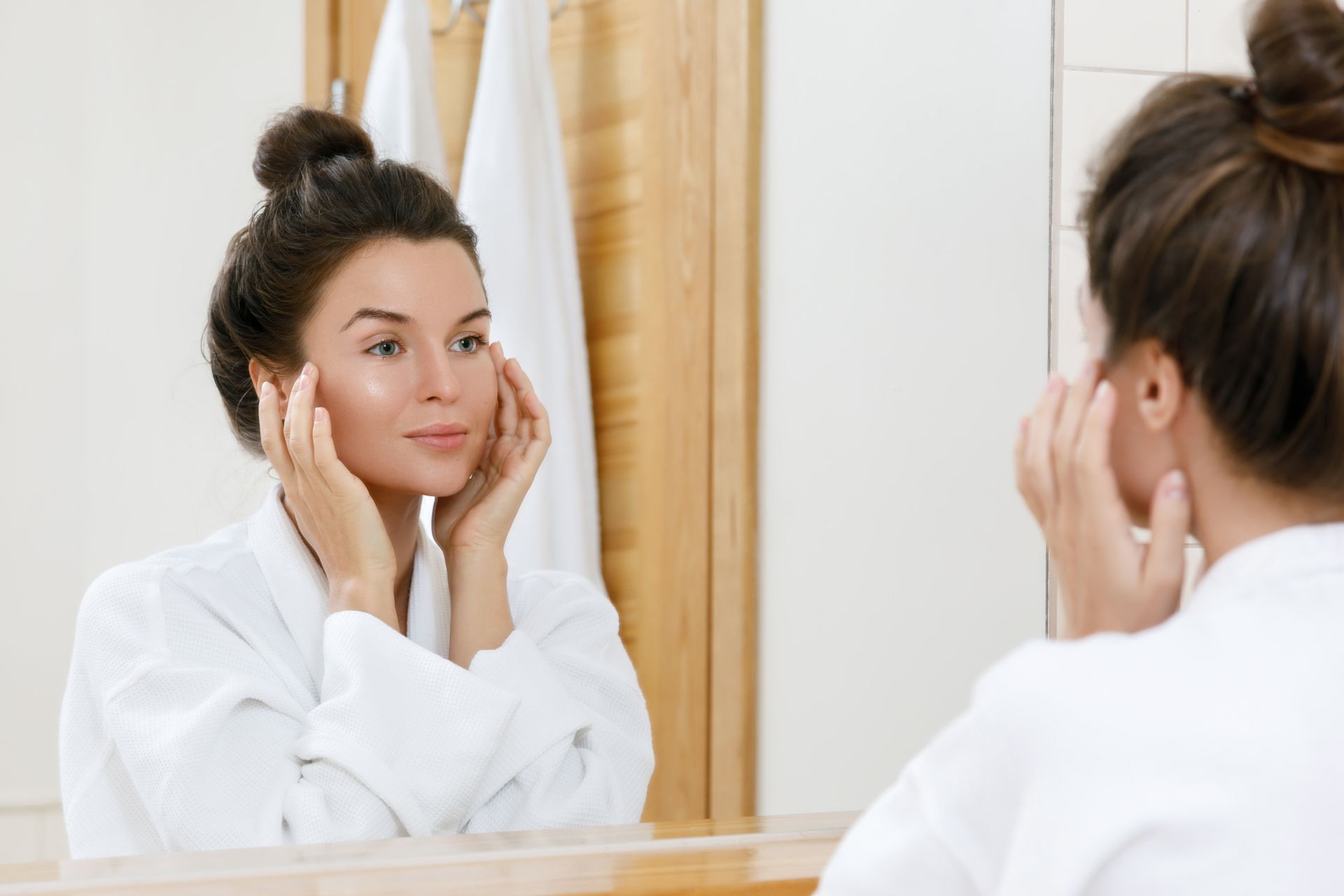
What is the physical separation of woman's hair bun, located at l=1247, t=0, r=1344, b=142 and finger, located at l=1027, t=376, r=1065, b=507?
114 mm

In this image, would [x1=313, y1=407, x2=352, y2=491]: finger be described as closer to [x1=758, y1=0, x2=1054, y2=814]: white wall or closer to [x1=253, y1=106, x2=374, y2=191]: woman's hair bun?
[x1=253, y1=106, x2=374, y2=191]: woman's hair bun

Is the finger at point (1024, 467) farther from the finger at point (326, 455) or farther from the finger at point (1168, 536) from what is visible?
the finger at point (326, 455)

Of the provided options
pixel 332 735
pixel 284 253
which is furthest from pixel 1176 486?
pixel 284 253

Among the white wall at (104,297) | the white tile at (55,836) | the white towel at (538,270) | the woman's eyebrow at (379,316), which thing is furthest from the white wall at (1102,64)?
the white tile at (55,836)

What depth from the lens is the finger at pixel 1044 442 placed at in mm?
459

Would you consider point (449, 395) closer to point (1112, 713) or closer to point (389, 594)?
point (389, 594)

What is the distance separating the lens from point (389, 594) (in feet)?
2.76

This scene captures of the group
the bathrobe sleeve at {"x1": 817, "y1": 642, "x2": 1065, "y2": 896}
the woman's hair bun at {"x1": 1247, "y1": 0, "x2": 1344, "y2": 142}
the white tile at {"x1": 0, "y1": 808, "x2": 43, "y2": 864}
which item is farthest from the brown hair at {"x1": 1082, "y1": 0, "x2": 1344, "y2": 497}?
the white tile at {"x1": 0, "y1": 808, "x2": 43, "y2": 864}

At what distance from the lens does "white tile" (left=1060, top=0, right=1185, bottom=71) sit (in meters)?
1.00

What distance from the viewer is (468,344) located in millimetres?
A: 887

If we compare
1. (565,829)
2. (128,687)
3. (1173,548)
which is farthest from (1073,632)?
(128,687)

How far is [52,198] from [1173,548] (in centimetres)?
73

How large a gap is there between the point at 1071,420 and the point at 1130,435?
0.07 ft

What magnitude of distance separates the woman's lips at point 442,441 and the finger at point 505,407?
0.06m
